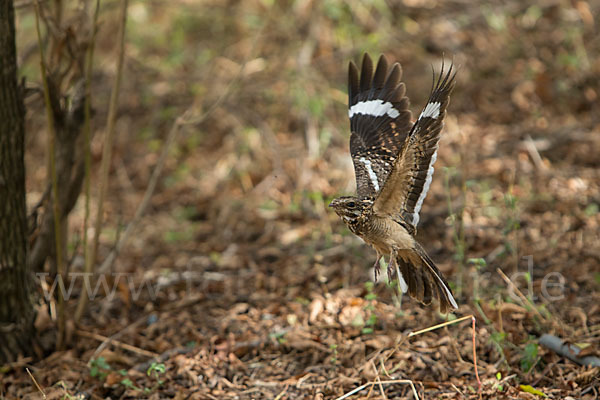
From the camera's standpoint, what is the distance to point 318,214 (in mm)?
5730

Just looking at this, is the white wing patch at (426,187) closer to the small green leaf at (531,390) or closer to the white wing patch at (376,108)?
the white wing patch at (376,108)

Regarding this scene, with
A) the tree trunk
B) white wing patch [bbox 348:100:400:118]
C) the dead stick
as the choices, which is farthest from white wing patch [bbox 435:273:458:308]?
the tree trunk

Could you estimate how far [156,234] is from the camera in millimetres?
5988

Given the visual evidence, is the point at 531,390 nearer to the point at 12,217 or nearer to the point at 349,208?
the point at 349,208

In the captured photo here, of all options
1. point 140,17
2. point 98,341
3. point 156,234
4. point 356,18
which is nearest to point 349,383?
point 98,341

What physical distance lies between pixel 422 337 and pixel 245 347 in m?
1.06

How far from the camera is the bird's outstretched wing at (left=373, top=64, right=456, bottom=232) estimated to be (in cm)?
307

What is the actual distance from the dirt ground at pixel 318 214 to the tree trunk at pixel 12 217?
0.66 ft

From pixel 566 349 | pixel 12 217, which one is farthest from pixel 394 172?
pixel 12 217

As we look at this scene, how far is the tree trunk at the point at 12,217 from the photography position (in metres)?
3.39

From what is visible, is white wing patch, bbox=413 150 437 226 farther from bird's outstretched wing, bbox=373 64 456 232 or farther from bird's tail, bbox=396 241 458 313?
bird's tail, bbox=396 241 458 313

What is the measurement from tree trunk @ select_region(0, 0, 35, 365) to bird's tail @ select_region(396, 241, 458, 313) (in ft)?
6.93

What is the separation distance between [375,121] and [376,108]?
9 centimetres

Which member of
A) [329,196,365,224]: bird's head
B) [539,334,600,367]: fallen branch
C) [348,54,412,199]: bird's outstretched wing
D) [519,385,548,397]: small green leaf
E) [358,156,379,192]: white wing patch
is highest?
[348,54,412,199]: bird's outstretched wing
